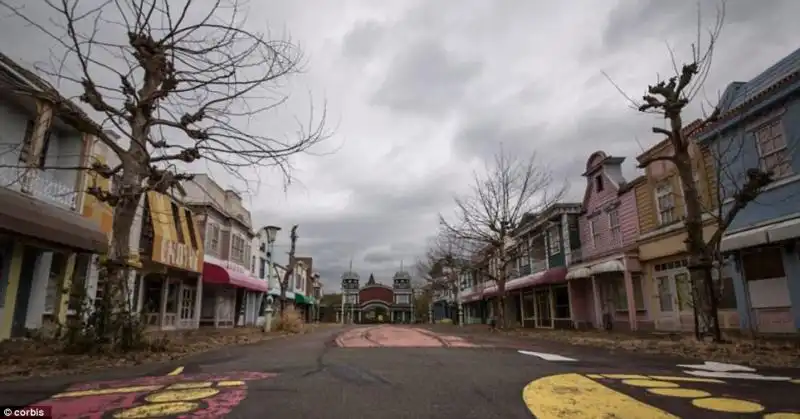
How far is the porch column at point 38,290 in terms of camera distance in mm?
13164

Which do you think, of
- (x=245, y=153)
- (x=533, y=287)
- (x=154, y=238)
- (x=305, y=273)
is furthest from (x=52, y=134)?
(x=305, y=273)

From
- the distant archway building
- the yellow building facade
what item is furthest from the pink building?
the distant archway building

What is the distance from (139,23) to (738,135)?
15.9 metres

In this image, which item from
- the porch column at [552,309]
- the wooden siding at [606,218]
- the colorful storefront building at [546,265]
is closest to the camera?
the wooden siding at [606,218]

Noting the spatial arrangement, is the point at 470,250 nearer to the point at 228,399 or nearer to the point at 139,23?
the point at 139,23

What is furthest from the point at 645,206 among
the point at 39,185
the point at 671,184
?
the point at 39,185

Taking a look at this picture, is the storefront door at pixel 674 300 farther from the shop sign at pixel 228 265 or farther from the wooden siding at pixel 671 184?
the shop sign at pixel 228 265

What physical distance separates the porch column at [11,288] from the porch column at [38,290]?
0.57 m

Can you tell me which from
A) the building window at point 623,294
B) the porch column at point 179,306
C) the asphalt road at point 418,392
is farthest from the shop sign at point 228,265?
the asphalt road at point 418,392

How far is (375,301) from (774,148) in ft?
208

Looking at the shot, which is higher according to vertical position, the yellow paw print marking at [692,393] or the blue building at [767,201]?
the blue building at [767,201]

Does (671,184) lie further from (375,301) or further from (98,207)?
(375,301)

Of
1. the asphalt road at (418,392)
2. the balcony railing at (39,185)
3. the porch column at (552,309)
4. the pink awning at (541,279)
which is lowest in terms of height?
the asphalt road at (418,392)

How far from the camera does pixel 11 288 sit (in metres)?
12.5
